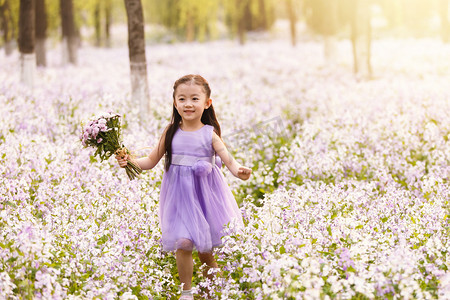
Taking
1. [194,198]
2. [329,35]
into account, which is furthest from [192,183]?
[329,35]

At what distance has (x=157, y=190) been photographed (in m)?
6.72

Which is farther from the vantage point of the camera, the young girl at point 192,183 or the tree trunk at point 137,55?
the tree trunk at point 137,55

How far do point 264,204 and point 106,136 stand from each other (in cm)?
188

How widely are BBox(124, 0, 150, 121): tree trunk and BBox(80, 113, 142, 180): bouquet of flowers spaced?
575 centimetres

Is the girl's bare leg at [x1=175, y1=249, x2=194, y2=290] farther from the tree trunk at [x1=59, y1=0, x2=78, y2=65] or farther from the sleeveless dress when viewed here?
the tree trunk at [x1=59, y1=0, x2=78, y2=65]

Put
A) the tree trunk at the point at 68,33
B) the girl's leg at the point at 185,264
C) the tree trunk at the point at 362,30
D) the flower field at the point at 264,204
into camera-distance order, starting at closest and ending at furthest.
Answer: the flower field at the point at 264,204 < the girl's leg at the point at 185,264 < the tree trunk at the point at 362,30 < the tree trunk at the point at 68,33

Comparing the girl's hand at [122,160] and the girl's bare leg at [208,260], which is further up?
the girl's hand at [122,160]

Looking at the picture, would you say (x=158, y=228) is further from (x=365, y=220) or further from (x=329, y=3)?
(x=329, y=3)

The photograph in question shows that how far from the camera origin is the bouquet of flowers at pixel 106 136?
4949mm

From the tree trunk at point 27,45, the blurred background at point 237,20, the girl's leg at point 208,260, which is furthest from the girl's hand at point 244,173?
the tree trunk at point 27,45

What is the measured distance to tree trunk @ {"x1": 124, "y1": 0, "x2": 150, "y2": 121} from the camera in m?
10.8

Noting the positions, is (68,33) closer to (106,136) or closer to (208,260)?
(106,136)

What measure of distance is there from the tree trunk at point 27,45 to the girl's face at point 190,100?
33.4ft

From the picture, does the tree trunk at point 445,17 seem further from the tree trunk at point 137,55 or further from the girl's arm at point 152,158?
the girl's arm at point 152,158
